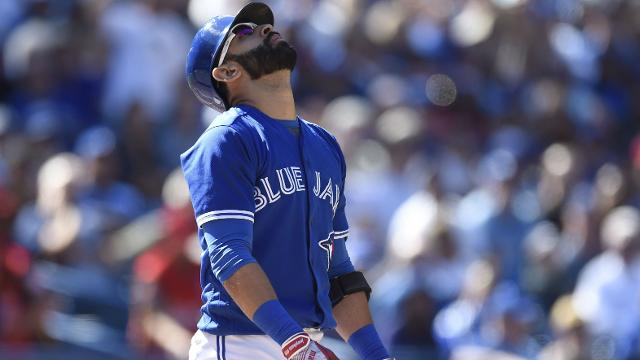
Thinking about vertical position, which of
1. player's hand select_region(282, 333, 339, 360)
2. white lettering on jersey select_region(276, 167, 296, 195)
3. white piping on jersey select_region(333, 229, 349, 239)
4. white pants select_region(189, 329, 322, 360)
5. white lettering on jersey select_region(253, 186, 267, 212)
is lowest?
player's hand select_region(282, 333, 339, 360)

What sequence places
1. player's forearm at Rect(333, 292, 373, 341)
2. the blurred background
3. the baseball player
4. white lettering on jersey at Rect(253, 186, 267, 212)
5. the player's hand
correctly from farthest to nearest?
the blurred background
player's forearm at Rect(333, 292, 373, 341)
white lettering on jersey at Rect(253, 186, 267, 212)
the baseball player
the player's hand

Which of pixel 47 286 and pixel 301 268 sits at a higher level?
pixel 47 286

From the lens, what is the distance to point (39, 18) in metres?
10.7

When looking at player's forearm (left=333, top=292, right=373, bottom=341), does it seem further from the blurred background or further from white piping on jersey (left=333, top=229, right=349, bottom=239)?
the blurred background

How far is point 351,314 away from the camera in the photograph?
4195mm

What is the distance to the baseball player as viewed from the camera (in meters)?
3.71

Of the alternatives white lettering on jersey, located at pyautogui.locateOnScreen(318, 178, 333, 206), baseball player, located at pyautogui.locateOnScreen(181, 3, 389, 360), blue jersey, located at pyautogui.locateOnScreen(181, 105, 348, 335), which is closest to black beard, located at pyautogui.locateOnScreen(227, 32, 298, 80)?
baseball player, located at pyautogui.locateOnScreen(181, 3, 389, 360)

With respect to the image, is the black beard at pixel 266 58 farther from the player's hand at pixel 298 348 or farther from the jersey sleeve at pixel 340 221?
the player's hand at pixel 298 348

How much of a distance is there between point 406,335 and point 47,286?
2.39m

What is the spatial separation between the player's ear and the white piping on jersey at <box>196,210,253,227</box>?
0.52m

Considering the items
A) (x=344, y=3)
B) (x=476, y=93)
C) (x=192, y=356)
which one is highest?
(x=344, y=3)

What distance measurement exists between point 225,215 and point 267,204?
204 millimetres

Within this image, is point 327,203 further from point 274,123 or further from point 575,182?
point 575,182

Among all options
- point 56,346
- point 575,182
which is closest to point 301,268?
point 56,346
